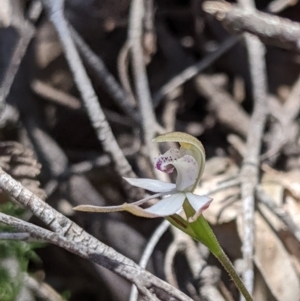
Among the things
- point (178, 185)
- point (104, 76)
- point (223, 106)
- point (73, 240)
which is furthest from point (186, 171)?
point (223, 106)

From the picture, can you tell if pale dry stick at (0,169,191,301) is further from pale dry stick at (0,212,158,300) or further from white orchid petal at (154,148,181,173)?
white orchid petal at (154,148,181,173)

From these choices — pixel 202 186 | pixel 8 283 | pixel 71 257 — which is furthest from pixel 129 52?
pixel 8 283

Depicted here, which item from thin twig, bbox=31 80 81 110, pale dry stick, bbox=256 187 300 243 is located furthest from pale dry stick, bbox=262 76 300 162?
thin twig, bbox=31 80 81 110

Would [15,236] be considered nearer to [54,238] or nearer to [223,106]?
[54,238]

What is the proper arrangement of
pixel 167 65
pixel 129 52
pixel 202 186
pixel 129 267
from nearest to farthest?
pixel 129 267, pixel 202 186, pixel 129 52, pixel 167 65

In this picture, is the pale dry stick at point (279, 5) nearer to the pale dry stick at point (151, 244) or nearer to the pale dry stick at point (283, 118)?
the pale dry stick at point (283, 118)

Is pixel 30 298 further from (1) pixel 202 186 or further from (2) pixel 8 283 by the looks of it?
(1) pixel 202 186

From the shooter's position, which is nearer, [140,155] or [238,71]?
[140,155]
